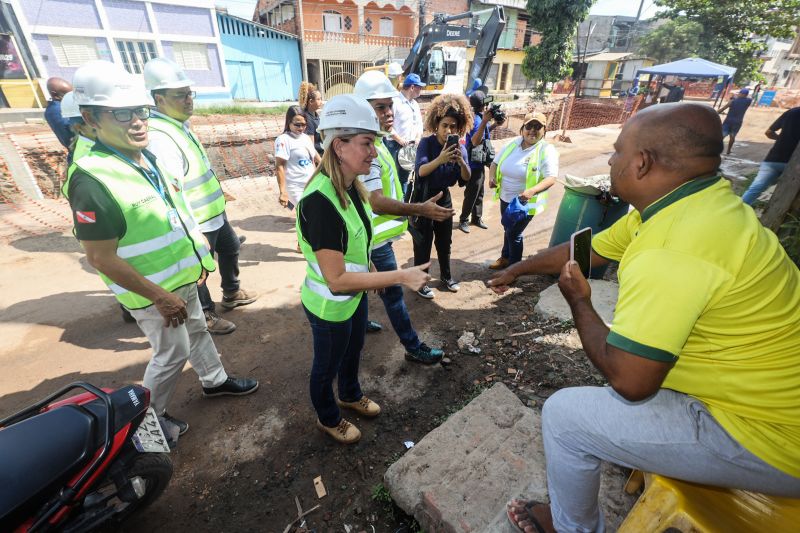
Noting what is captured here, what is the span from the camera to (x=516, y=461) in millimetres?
2260

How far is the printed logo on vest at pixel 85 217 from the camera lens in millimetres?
1923

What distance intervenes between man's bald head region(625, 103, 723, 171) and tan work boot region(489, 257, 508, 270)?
12.4ft

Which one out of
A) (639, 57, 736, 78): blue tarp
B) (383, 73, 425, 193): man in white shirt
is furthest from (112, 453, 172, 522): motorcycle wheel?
(639, 57, 736, 78): blue tarp

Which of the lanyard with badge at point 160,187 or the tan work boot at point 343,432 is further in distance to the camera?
the tan work boot at point 343,432

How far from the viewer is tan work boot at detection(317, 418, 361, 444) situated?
2.65 m

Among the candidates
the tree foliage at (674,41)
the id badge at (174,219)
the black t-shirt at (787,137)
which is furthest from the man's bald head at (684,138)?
the tree foliage at (674,41)

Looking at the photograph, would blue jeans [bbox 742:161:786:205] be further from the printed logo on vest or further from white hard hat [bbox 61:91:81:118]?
white hard hat [bbox 61:91:81:118]

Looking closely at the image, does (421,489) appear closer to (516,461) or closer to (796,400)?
(516,461)

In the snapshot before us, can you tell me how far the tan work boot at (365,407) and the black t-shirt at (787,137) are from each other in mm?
6968

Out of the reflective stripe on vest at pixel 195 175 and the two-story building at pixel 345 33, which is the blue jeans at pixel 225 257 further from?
the two-story building at pixel 345 33

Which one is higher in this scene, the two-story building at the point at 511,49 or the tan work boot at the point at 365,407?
the two-story building at the point at 511,49

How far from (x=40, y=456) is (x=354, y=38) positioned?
89.8 ft

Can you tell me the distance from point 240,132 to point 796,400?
15.2 metres

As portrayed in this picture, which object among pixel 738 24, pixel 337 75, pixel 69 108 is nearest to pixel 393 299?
pixel 69 108
